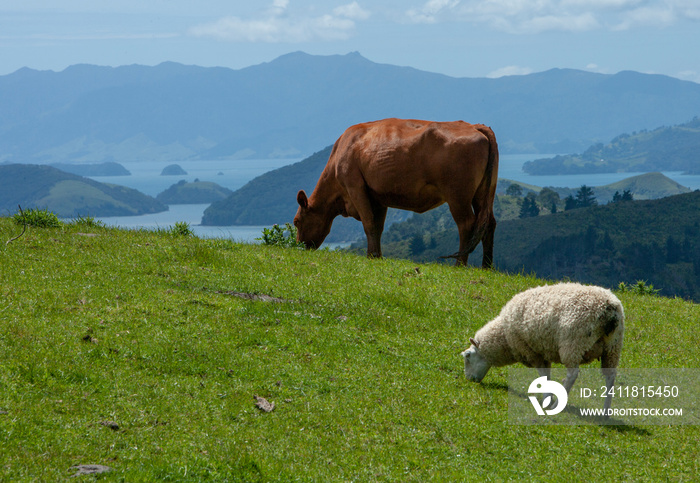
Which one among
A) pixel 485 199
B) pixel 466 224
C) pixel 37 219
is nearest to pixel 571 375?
pixel 466 224

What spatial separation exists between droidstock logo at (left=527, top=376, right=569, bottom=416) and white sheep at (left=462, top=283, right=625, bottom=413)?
18cm

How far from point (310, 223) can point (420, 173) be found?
460 cm

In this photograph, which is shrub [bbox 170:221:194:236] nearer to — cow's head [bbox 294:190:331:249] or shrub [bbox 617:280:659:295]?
cow's head [bbox 294:190:331:249]

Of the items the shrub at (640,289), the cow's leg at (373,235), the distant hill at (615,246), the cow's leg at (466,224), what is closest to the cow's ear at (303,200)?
the cow's leg at (373,235)

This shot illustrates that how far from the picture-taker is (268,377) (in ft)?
32.8

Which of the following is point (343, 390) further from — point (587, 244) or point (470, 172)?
point (587, 244)

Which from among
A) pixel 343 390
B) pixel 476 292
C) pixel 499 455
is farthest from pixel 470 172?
pixel 499 455

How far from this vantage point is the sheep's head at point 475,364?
10617 mm

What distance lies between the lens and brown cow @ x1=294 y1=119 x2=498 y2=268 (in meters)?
17.7

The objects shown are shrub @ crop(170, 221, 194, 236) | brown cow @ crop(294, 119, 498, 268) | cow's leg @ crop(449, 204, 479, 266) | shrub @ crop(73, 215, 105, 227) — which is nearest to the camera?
brown cow @ crop(294, 119, 498, 268)

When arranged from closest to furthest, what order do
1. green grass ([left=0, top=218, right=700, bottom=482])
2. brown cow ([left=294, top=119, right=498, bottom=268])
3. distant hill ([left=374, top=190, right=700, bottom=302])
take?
green grass ([left=0, top=218, right=700, bottom=482]), brown cow ([left=294, top=119, right=498, bottom=268]), distant hill ([left=374, top=190, right=700, bottom=302])

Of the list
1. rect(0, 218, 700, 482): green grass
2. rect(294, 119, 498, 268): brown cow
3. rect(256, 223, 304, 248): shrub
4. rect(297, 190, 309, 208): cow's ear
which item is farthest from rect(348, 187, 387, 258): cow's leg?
rect(0, 218, 700, 482): green grass

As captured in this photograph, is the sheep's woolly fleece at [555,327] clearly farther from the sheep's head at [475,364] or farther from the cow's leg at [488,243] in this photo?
the cow's leg at [488,243]

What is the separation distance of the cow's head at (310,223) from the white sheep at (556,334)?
11.3 metres
